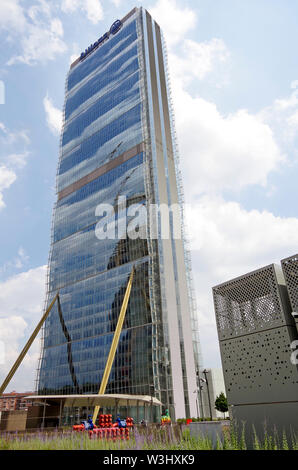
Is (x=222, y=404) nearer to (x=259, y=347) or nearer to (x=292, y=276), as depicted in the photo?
(x=259, y=347)

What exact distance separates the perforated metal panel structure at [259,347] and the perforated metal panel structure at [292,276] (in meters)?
0.50

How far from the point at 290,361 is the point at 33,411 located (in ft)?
93.0

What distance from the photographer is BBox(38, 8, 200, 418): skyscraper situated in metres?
56.9

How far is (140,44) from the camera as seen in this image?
82.5 metres

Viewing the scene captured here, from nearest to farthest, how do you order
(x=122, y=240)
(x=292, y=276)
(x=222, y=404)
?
(x=292, y=276), (x=222, y=404), (x=122, y=240)

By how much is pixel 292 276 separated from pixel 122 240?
2056 inches

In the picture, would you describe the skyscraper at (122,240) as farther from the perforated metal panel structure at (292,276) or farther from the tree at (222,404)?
the perforated metal panel structure at (292,276)

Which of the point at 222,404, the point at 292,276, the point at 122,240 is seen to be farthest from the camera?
the point at 122,240

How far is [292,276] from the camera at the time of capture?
657 inches

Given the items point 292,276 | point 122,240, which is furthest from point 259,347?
point 122,240

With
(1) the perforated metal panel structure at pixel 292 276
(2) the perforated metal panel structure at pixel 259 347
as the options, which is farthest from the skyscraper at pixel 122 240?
(1) the perforated metal panel structure at pixel 292 276

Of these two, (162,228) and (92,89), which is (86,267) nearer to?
(162,228)

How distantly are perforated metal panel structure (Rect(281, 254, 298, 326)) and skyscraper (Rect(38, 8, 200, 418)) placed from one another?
135 feet

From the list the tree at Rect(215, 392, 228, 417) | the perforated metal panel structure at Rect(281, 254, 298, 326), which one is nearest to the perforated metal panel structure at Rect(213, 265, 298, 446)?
the perforated metal panel structure at Rect(281, 254, 298, 326)
